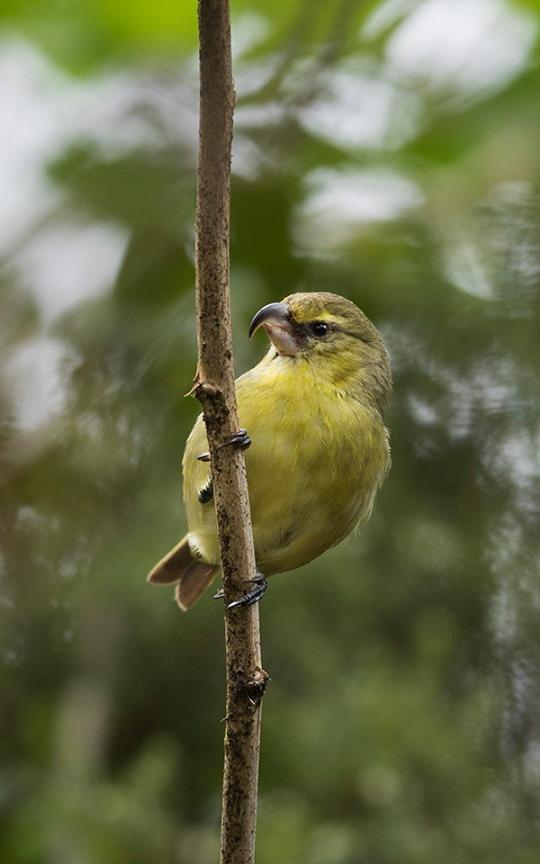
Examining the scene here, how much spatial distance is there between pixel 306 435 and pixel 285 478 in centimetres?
12

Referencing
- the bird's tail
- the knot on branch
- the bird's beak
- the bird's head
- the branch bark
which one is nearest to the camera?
the branch bark

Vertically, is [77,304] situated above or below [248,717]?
above

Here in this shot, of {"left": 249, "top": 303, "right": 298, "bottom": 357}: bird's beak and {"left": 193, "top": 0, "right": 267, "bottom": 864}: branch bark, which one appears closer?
{"left": 193, "top": 0, "right": 267, "bottom": 864}: branch bark

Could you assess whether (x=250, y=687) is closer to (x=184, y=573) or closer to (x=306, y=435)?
(x=306, y=435)

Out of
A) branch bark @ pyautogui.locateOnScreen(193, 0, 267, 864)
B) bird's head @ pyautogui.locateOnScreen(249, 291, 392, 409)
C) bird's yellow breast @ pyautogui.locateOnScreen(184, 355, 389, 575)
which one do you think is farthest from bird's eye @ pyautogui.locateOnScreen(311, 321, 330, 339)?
branch bark @ pyautogui.locateOnScreen(193, 0, 267, 864)

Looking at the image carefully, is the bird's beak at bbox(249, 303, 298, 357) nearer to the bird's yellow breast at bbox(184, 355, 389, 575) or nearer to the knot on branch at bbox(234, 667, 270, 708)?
the bird's yellow breast at bbox(184, 355, 389, 575)

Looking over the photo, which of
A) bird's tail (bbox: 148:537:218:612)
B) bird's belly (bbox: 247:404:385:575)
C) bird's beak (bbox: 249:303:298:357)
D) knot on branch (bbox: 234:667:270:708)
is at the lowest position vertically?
knot on branch (bbox: 234:667:270:708)

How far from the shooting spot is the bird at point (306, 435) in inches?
122

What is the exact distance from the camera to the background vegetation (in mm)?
2713

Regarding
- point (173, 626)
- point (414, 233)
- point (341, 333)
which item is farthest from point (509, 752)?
point (414, 233)

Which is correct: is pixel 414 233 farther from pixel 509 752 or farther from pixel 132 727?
pixel 132 727

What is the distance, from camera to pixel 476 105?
2629 mm

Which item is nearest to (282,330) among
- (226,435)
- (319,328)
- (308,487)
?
(319,328)

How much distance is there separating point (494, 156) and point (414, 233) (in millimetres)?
555
